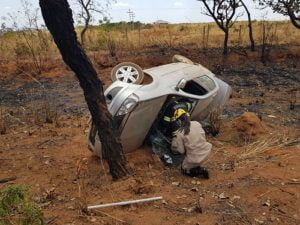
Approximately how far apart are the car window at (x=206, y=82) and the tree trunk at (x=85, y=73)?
2399 mm

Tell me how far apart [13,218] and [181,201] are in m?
1.84

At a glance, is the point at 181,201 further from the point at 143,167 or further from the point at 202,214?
the point at 143,167

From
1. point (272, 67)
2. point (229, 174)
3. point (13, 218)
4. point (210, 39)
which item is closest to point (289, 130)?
point (229, 174)

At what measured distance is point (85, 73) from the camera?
533 cm

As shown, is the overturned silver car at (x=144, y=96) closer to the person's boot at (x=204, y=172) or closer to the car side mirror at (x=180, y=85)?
the car side mirror at (x=180, y=85)

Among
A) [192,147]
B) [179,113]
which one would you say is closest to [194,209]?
[192,147]

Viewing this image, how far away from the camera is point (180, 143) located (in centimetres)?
605

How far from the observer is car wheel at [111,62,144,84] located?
6836 mm

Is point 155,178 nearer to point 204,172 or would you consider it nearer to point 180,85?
point 204,172

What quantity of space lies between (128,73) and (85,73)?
5.47ft

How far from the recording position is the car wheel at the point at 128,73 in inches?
269

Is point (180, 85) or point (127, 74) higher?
point (127, 74)

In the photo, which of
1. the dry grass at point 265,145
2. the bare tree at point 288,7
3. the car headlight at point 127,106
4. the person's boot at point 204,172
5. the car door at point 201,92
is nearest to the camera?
the person's boot at point 204,172

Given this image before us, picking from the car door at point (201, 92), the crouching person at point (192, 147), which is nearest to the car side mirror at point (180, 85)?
the car door at point (201, 92)
